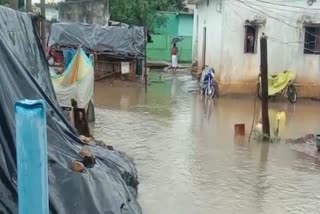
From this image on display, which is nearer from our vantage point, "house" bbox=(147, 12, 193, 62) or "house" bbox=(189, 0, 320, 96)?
"house" bbox=(189, 0, 320, 96)

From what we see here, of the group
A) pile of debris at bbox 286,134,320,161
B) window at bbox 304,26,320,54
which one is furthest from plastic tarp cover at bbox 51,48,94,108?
window at bbox 304,26,320,54

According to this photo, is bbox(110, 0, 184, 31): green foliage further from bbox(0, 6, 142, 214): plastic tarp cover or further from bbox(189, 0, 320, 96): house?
bbox(0, 6, 142, 214): plastic tarp cover

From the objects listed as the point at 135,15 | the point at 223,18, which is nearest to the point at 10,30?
the point at 223,18

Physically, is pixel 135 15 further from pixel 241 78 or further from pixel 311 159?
pixel 311 159

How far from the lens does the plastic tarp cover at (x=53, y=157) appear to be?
197 inches

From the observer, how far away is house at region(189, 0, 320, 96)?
19891mm

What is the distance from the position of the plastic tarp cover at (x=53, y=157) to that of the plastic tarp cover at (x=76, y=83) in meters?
3.67

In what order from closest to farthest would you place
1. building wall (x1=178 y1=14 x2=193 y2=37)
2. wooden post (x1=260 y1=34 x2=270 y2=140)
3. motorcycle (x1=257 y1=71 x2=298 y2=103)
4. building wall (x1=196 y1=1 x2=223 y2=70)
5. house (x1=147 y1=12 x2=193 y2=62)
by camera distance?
wooden post (x1=260 y1=34 x2=270 y2=140)
motorcycle (x1=257 y1=71 x2=298 y2=103)
building wall (x1=196 y1=1 x2=223 y2=70)
house (x1=147 y1=12 x2=193 y2=62)
building wall (x1=178 y1=14 x2=193 y2=37)

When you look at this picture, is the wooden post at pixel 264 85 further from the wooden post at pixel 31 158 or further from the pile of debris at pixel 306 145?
the wooden post at pixel 31 158

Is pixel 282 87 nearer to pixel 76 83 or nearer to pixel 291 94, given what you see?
pixel 291 94

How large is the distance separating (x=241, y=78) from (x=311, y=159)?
9.99m

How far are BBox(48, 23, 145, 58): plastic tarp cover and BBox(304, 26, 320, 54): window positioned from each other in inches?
265

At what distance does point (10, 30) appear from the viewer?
6.47 meters

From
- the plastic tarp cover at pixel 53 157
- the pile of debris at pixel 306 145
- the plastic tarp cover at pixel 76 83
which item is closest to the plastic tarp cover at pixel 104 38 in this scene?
the plastic tarp cover at pixel 76 83
